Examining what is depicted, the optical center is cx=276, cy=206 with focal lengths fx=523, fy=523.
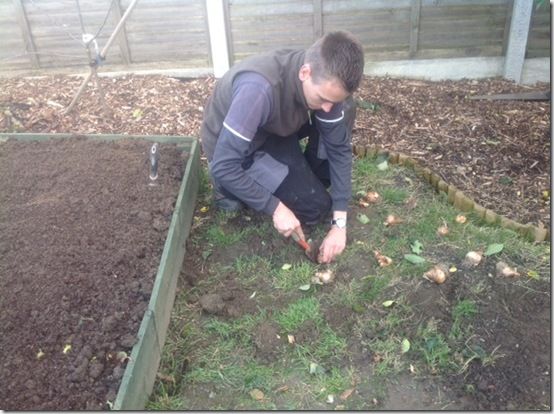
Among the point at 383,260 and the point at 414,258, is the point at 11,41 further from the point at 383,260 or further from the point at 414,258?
the point at 414,258

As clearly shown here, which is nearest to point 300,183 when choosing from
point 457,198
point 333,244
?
point 333,244

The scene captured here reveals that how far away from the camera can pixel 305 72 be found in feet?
9.20

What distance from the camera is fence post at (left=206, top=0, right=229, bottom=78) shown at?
5.77m

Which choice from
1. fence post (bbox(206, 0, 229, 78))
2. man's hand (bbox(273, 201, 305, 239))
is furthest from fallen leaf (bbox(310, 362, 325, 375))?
fence post (bbox(206, 0, 229, 78))

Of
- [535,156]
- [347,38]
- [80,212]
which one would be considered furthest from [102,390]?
[535,156]

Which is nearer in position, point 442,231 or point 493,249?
point 493,249

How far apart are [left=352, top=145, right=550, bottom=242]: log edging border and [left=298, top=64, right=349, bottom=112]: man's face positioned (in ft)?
5.08

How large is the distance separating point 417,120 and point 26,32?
175 inches

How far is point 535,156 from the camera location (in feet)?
14.4

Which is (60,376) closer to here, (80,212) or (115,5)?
(80,212)

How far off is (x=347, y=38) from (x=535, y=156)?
2532 mm

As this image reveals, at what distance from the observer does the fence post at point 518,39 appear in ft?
18.7

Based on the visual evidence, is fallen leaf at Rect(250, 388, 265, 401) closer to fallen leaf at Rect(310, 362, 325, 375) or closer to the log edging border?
fallen leaf at Rect(310, 362, 325, 375)

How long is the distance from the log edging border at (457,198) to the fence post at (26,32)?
4000mm
